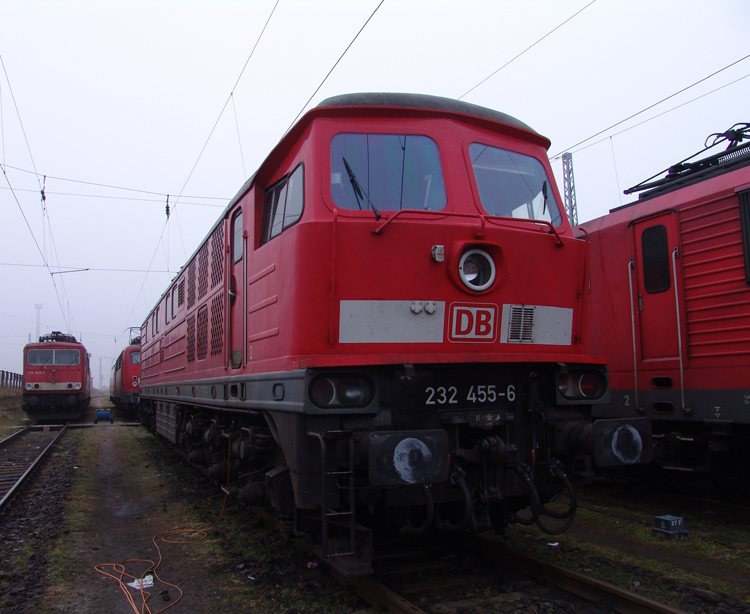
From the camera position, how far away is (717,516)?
6.36 m

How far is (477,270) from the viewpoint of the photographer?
14.0 ft

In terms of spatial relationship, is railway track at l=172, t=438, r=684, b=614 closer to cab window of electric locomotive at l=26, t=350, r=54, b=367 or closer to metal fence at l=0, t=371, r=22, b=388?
cab window of electric locomotive at l=26, t=350, r=54, b=367

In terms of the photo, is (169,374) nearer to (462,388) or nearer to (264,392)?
(264,392)

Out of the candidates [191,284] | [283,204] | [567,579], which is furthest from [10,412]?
[567,579]

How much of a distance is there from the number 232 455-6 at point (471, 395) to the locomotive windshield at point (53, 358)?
913 inches

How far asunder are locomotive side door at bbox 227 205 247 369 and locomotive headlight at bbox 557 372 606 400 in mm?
2629

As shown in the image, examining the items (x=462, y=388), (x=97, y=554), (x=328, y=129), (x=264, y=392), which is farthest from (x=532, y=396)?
(x=97, y=554)

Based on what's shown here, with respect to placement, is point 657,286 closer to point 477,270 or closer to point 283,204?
point 477,270

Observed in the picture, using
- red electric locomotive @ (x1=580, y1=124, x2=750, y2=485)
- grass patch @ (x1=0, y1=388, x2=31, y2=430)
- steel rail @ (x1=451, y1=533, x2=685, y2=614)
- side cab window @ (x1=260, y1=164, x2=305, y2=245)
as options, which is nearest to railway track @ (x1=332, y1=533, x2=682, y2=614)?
steel rail @ (x1=451, y1=533, x2=685, y2=614)

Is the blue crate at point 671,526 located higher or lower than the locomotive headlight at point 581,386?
lower

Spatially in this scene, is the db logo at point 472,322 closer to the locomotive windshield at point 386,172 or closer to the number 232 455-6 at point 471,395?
the number 232 455-6 at point 471,395

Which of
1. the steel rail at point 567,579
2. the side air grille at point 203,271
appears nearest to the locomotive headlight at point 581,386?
the steel rail at point 567,579

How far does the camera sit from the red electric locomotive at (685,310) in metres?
6.05

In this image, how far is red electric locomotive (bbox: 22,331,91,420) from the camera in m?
22.8
